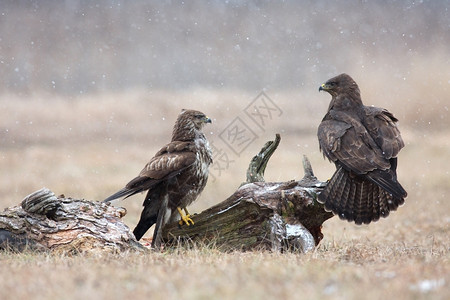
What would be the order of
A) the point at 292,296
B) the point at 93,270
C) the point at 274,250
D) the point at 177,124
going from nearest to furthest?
the point at 292,296 < the point at 93,270 < the point at 274,250 < the point at 177,124

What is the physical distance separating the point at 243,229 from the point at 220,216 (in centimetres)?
30

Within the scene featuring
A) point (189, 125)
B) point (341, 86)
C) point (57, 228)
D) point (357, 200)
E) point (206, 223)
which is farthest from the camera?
point (341, 86)

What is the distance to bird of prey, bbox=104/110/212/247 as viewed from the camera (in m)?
6.76

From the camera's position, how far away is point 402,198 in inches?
A: 245

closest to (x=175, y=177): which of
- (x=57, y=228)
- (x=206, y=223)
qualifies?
(x=206, y=223)

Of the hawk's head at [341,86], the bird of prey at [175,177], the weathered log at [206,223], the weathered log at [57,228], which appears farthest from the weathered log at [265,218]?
the hawk's head at [341,86]

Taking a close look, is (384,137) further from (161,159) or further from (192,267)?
(192,267)

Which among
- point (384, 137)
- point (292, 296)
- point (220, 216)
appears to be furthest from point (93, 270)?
point (384, 137)

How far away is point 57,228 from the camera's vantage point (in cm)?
625

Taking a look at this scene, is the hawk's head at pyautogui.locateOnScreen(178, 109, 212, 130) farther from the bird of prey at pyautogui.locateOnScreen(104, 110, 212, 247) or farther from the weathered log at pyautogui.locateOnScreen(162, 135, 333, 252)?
the weathered log at pyautogui.locateOnScreen(162, 135, 333, 252)

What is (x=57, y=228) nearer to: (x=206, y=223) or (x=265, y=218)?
(x=206, y=223)

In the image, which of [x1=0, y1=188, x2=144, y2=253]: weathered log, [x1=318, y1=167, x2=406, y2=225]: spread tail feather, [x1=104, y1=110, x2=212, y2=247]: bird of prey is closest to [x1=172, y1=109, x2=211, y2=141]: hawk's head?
[x1=104, y1=110, x2=212, y2=247]: bird of prey

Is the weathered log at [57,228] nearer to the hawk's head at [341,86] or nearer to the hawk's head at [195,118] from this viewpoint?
the hawk's head at [195,118]

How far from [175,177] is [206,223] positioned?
2.15ft
